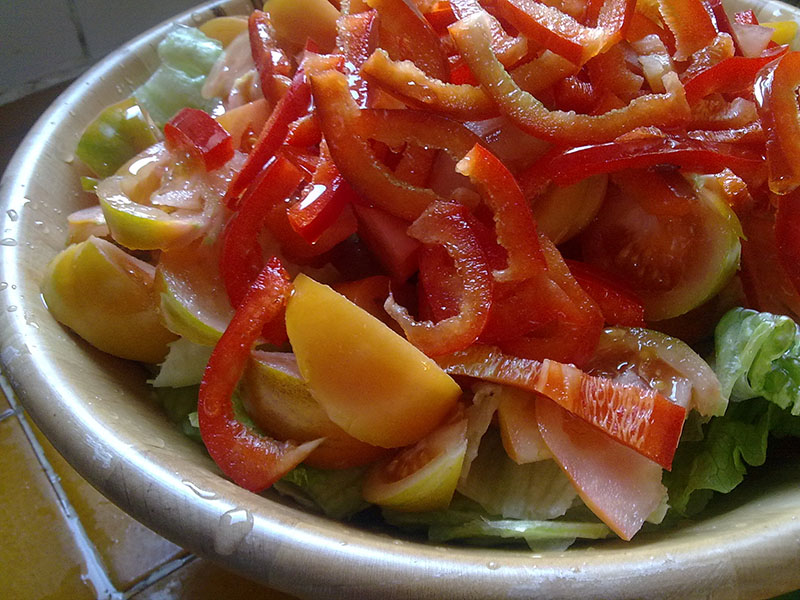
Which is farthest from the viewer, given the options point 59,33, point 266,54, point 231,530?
point 59,33

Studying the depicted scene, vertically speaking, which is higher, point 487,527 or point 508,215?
point 508,215

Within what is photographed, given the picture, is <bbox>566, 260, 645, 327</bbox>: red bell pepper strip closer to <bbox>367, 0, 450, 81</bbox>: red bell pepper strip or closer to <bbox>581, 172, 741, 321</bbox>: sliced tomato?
<bbox>581, 172, 741, 321</bbox>: sliced tomato

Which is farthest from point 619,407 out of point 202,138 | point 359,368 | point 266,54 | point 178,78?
point 178,78

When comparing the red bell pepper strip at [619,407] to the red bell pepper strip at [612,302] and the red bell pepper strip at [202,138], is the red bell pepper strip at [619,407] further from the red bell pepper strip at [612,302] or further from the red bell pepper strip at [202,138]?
the red bell pepper strip at [202,138]

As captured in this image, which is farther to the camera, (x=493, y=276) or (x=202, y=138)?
(x=202, y=138)

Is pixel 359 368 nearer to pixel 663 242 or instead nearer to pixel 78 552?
pixel 663 242

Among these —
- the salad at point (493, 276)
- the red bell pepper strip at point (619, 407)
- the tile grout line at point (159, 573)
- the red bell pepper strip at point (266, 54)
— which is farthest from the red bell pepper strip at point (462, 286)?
the tile grout line at point (159, 573)

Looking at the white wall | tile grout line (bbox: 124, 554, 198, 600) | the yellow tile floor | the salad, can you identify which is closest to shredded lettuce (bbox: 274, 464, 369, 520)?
the salad
